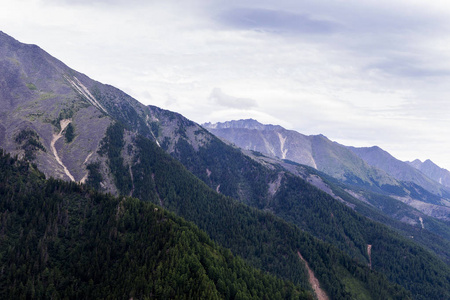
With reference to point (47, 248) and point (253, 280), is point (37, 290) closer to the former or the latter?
point (47, 248)

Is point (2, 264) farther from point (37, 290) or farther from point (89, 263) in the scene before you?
point (89, 263)

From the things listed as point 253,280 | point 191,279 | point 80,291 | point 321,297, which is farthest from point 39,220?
point 321,297

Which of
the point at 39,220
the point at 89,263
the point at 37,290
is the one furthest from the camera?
the point at 39,220

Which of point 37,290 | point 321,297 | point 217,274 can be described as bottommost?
point 321,297

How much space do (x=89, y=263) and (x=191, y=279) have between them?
4157 cm

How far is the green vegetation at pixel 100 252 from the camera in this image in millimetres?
95875

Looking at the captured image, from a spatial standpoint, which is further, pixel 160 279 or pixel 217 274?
pixel 217 274

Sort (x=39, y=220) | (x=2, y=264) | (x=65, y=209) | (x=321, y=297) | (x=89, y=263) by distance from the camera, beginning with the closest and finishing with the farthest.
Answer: (x=2, y=264) < (x=89, y=263) < (x=39, y=220) < (x=65, y=209) < (x=321, y=297)

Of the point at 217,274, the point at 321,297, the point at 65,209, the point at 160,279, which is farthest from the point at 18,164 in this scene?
the point at 321,297

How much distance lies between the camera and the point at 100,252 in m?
112

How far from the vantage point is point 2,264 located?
98.8m

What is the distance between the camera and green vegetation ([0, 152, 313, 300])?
315 ft

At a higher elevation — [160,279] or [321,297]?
[160,279]

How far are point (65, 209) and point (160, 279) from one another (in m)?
63.3
